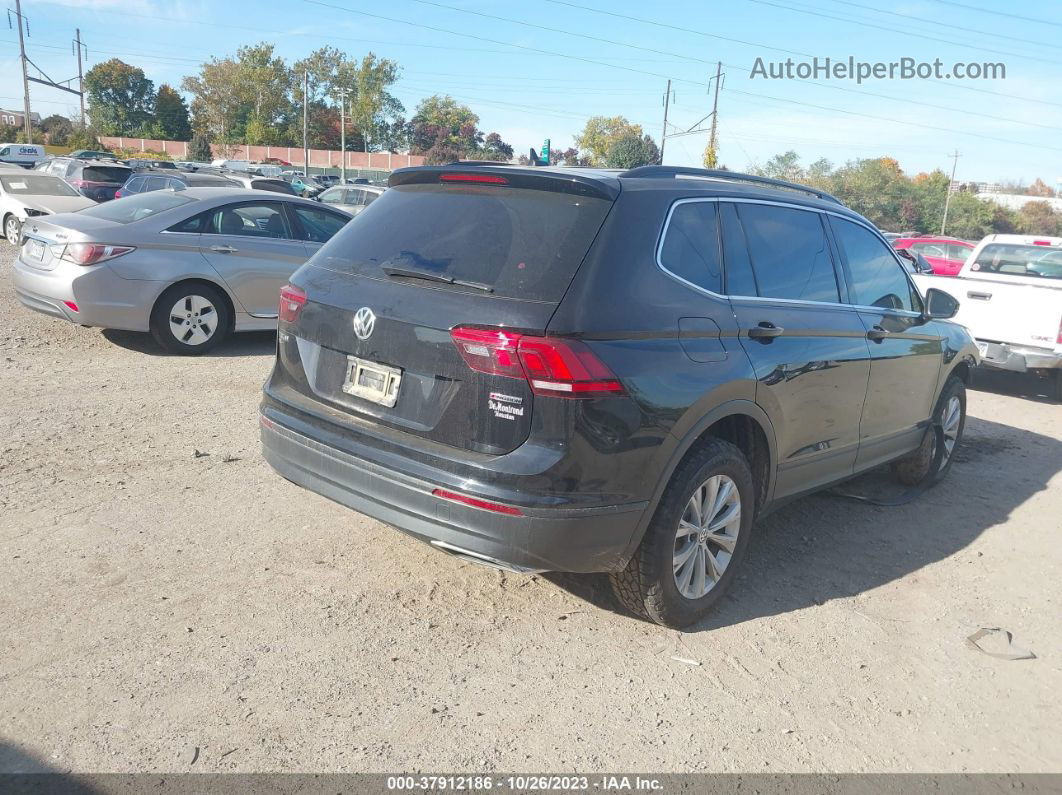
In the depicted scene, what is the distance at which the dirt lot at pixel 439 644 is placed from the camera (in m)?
2.90

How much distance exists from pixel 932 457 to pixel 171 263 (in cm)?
640

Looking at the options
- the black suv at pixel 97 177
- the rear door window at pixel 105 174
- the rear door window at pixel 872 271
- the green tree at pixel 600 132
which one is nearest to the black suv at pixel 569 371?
the rear door window at pixel 872 271

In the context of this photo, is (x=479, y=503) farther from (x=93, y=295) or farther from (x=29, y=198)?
(x=29, y=198)

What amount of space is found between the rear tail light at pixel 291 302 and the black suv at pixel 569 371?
1 centimetres

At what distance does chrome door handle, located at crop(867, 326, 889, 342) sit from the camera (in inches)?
190

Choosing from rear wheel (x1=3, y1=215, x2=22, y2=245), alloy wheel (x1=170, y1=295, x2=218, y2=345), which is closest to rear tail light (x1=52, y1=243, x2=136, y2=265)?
alloy wheel (x1=170, y1=295, x2=218, y2=345)

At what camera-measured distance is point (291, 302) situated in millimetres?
3916

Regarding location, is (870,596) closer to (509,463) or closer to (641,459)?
(641,459)

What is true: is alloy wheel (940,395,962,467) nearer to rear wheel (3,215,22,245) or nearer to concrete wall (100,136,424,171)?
rear wheel (3,215,22,245)

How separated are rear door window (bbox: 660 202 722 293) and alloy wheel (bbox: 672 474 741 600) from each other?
0.85 meters

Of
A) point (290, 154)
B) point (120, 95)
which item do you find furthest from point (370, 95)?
point (120, 95)

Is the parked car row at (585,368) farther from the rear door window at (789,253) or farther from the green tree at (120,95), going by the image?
the green tree at (120,95)

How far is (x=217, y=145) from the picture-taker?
81750mm

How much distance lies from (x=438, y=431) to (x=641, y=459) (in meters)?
0.77
